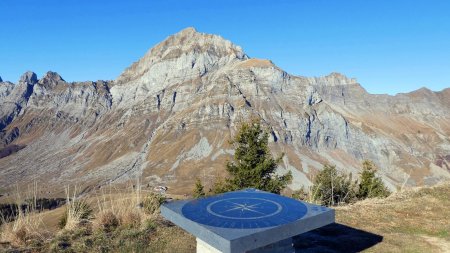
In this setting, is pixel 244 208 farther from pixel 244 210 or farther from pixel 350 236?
pixel 350 236

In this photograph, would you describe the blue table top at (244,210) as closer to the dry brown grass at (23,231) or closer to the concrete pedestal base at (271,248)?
the concrete pedestal base at (271,248)

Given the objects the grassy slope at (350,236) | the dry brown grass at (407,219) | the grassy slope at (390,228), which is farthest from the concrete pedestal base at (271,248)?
the dry brown grass at (407,219)

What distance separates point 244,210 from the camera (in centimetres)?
949

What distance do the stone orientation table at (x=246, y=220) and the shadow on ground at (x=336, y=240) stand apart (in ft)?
5.42

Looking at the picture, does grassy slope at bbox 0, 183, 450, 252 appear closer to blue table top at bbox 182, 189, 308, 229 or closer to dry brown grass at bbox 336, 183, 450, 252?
dry brown grass at bbox 336, 183, 450, 252

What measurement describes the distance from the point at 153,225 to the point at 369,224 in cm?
768

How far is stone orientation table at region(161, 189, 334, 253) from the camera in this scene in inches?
304

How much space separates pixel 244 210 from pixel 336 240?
3945mm

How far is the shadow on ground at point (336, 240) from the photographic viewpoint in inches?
428

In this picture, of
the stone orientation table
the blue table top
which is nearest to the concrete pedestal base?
the stone orientation table

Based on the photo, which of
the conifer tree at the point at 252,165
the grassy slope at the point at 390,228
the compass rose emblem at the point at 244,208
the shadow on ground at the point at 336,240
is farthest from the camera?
the conifer tree at the point at 252,165

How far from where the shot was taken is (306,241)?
11516mm

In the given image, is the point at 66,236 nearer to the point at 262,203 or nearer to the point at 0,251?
the point at 0,251

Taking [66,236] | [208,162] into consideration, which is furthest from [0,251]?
[208,162]
